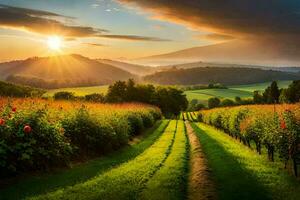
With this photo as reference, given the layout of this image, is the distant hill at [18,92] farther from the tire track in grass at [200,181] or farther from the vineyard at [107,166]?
the tire track in grass at [200,181]

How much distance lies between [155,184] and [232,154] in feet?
42.3

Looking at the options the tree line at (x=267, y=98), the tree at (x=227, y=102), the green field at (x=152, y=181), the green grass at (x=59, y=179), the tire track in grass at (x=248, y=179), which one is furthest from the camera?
the tree at (x=227, y=102)

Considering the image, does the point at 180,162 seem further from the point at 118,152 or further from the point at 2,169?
the point at 2,169

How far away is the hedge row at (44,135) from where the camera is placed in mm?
17266

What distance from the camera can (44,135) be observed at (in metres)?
19.5

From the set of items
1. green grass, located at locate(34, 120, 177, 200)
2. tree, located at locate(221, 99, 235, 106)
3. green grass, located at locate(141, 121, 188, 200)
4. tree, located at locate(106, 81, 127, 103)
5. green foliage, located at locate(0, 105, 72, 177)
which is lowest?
green grass, located at locate(141, 121, 188, 200)

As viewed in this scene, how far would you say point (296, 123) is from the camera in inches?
866

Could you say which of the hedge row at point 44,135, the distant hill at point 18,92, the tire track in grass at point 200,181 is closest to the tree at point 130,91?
the distant hill at point 18,92

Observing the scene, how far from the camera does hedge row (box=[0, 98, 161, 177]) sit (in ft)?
56.6

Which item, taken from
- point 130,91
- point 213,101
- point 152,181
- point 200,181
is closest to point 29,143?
point 152,181

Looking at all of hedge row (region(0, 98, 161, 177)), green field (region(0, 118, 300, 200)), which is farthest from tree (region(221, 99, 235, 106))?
green field (region(0, 118, 300, 200))

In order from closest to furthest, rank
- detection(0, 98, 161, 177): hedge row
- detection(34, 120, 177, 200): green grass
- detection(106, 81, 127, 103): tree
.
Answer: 1. detection(34, 120, 177, 200): green grass
2. detection(0, 98, 161, 177): hedge row
3. detection(106, 81, 127, 103): tree

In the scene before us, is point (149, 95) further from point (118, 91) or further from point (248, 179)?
Result: point (248, 179)

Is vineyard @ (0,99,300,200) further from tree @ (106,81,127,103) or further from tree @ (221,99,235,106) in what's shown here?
tree @ (221,99,235,106)
